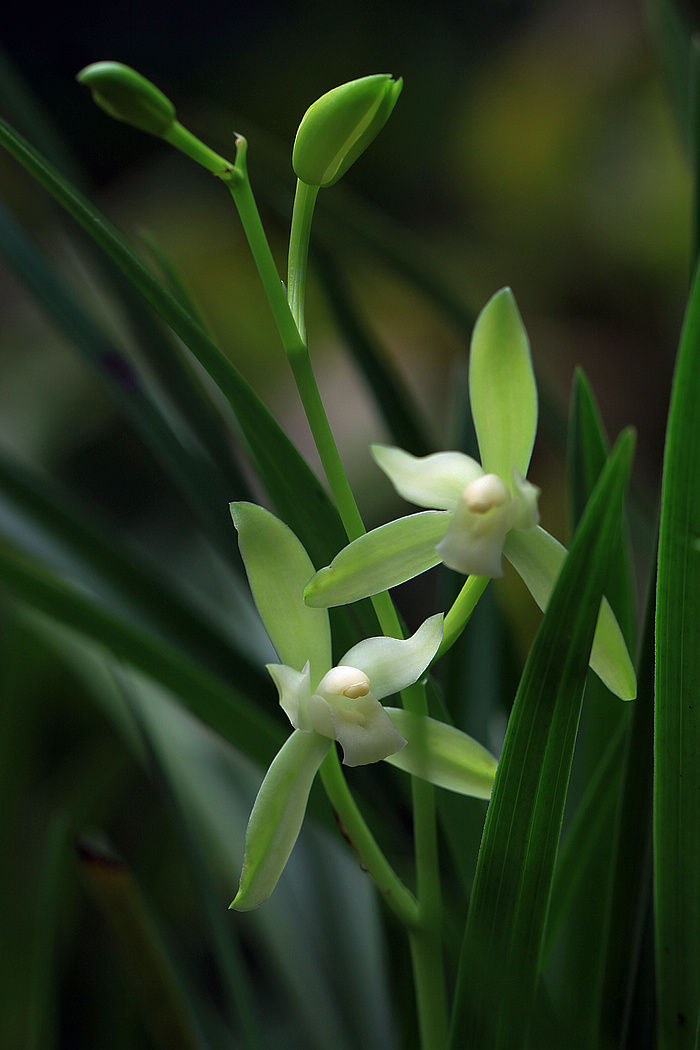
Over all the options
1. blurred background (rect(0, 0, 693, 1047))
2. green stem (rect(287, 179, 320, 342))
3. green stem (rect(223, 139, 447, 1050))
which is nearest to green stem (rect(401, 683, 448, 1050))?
green stem (rect(223, 139, 447, 1050))

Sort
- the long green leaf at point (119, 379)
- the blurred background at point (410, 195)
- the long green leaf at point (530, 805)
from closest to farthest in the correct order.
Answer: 1. the long green leaf at point (530, 805)
2. the long green leaf at point (119, 379)
3. the blurred background at point (410, 195)

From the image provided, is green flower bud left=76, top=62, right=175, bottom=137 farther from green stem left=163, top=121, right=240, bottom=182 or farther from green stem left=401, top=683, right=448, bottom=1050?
green stem left=401, top=683, right=448, bottom=1050

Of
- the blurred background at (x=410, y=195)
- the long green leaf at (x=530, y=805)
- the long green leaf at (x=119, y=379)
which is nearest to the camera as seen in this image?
the long green leaf at (x=530, y=805)

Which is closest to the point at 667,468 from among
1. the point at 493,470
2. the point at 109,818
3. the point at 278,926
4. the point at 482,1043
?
the point at 493,470

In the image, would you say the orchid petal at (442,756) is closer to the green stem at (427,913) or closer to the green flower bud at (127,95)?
the green stem at (427,913)

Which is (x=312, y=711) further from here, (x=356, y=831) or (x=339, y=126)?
(x=339, y=126)

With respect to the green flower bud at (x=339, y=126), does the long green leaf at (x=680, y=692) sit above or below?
below

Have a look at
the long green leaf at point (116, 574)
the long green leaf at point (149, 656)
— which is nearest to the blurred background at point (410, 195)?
the long green leaf at point (116, 574)

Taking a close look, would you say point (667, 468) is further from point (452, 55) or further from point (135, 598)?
point (452, 55)
